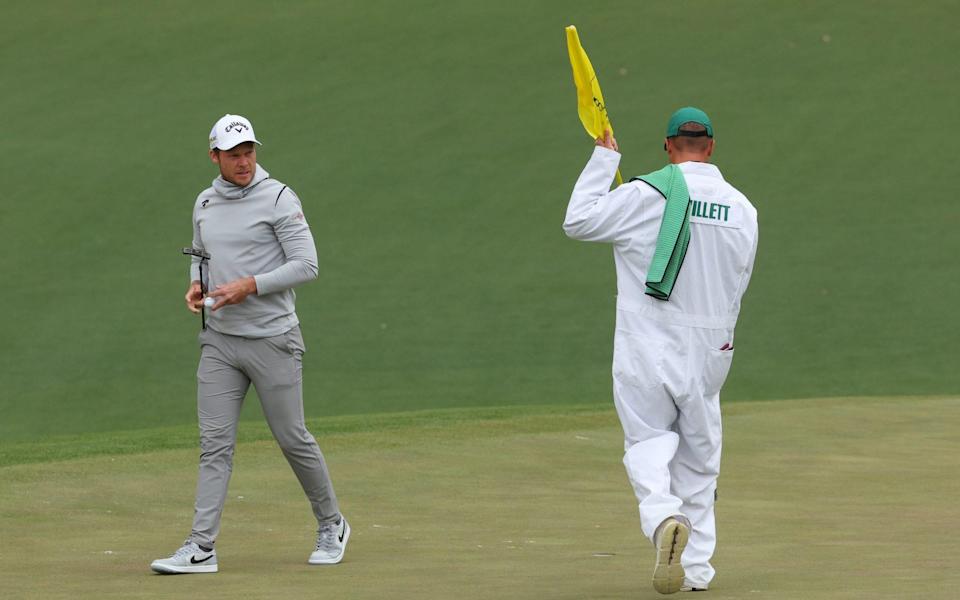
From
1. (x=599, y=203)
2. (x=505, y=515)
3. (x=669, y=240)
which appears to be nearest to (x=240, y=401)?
(x=505, y=515)

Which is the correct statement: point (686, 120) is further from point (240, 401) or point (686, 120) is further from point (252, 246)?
point (240, 401)

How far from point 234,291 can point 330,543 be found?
102cm

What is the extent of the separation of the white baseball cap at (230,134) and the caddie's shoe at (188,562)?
1.47 metres

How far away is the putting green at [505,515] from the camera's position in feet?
18.3

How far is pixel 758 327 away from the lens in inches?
637

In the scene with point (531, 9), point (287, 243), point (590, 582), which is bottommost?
point (590, 582)

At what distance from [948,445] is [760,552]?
335cm

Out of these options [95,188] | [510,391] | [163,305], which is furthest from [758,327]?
[95,188]

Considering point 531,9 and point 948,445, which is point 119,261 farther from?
point 948,445

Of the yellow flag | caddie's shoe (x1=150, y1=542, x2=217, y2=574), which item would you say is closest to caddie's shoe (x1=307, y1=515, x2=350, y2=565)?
caddie's shoe (x1=150, y1=542, x2=217, y2=574)

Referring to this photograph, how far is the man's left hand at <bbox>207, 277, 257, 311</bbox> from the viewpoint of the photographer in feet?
19.6

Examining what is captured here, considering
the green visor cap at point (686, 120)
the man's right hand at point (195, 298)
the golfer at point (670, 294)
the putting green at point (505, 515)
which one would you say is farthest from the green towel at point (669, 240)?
the man's right hand at point (195, 298)

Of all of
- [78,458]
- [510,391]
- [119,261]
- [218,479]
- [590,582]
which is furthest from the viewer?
[119,261]

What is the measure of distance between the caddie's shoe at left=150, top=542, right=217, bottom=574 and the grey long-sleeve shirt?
0.82 m
